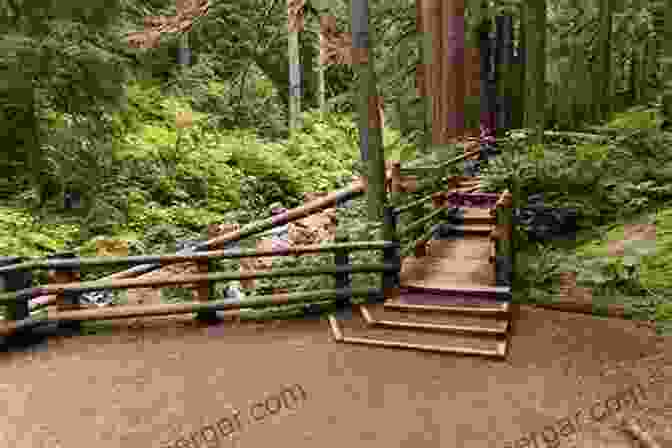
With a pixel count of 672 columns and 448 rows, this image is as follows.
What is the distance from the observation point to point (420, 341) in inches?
242

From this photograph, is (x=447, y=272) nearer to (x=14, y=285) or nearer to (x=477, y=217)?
(x=477, y=217)

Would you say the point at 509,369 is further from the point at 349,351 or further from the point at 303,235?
the point at 303,235

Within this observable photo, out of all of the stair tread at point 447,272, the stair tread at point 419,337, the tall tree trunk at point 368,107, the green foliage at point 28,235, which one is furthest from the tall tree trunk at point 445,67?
the green foliage at point 28,235

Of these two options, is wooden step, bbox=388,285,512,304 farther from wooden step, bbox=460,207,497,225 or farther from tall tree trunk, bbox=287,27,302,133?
tall tree trunk, bbox=287,27,302,133

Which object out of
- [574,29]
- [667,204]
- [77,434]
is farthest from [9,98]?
[574,29]

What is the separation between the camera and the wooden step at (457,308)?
648 cm

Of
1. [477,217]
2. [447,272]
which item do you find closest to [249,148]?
[477,217]

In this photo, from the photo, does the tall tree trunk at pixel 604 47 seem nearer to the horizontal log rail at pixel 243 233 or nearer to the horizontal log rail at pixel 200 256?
the horizontal log rail at pixel 243 233

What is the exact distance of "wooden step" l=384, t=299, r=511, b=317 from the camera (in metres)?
6.48

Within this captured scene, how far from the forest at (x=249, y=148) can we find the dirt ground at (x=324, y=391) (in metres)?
1.42

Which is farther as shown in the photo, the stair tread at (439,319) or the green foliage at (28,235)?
the green foliage at (28,235)

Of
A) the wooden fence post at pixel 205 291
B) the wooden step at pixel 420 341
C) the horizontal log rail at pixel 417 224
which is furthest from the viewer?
the horizontal log rail at pixel 417 224

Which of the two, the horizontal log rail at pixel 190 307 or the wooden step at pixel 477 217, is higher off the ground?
the wooden step at pixel 477 217

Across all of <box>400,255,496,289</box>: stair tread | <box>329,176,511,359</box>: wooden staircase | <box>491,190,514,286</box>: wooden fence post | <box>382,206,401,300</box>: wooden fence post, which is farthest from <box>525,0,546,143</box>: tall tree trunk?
<box>382,206,401,300</box>: wooden fence post
